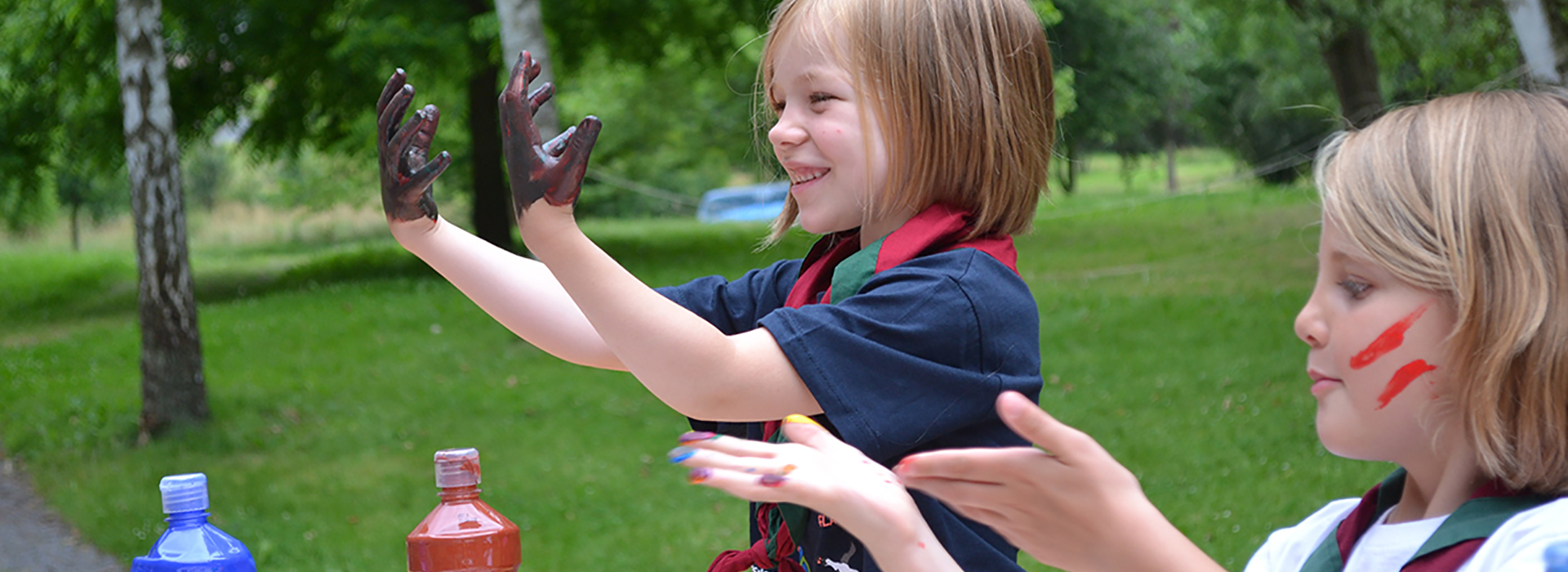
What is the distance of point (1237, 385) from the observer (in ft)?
22.7

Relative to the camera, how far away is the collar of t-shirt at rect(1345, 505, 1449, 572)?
3.87 ft

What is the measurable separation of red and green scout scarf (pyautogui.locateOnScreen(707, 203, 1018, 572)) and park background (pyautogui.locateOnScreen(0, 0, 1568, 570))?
1.27ft

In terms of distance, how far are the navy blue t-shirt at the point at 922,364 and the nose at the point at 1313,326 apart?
366mm

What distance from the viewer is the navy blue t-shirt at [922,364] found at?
1.36 meters

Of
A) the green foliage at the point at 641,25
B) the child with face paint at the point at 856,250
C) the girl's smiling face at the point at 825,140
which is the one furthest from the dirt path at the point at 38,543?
the green foliage at the point at 641,25

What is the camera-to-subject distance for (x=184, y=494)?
1.71 meters

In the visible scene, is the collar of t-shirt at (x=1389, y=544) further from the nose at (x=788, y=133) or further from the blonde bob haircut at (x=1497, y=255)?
the nose at (x=788, y=133)

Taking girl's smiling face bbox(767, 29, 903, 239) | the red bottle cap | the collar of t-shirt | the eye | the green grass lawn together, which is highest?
girl's smiling face bbox(767, 29, 903, 239)

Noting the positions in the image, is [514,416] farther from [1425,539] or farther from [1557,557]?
[1557,557]

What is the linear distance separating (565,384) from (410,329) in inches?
95.7

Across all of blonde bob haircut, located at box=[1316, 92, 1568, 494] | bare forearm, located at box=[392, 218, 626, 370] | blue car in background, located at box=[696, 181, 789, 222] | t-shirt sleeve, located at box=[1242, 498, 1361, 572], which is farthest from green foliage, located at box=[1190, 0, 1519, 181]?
blue car in background, located at box=[696, 181, 789, 222]

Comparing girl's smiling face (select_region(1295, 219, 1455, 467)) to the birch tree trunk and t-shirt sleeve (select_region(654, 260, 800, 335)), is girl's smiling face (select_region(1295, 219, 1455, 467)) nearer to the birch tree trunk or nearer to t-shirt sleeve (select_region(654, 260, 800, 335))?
t-shirt sleeve (select_region(654, 260, 800, 335))

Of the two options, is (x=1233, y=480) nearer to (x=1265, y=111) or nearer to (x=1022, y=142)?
(x=1022, y=142)

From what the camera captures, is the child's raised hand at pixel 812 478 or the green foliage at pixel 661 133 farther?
the green foliage at pixel 661 133
